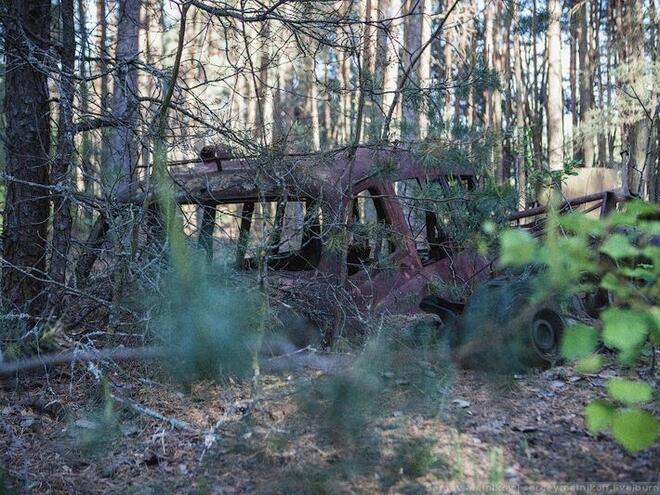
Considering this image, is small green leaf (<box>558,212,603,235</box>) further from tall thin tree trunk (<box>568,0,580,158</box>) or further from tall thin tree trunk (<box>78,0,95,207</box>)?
tall thin tree trunk (<box>568,0,580,158</box>)

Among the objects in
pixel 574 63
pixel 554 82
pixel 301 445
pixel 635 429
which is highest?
pixel 574 63

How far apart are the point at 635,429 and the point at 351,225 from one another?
268 centimetres

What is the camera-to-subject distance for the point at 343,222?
15.4 ft

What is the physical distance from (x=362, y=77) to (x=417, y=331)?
2.01 metres

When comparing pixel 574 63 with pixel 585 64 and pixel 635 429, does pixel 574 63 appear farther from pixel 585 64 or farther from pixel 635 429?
pixel 635 429

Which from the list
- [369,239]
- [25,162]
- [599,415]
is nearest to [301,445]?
[599,415]

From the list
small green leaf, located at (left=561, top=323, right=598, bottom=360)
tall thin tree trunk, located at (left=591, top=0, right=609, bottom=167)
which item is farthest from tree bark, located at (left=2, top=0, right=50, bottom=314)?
tall thin tree trunk, located at (left=591, top=0, right=609, bottom=167)

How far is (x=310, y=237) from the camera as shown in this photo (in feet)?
16.3

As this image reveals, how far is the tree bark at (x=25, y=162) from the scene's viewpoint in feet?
16.4

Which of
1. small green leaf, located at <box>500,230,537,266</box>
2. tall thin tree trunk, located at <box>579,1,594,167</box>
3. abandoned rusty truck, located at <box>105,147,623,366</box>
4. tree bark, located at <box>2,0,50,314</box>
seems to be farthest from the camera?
tall thin tree trunk, located at <box>579,1,594,167</box>

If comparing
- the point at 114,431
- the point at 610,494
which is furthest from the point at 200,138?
the point at 610,494

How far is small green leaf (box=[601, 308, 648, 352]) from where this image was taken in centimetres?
225

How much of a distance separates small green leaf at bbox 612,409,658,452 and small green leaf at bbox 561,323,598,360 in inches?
10.3

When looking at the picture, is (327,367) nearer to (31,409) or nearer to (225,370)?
(225,370)
